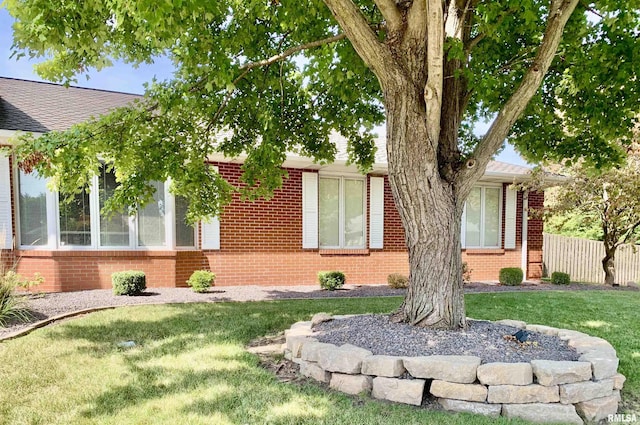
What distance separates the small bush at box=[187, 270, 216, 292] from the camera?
27.1 ft

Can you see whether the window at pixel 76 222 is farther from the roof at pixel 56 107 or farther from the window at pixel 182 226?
the window at pixel 182 226

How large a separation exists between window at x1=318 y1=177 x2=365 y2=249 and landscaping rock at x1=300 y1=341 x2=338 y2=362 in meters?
6.48

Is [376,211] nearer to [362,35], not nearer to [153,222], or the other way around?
[153,222]

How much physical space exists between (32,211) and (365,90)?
721 centimetres

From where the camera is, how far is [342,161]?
951 cm

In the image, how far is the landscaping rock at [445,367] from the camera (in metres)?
3.22

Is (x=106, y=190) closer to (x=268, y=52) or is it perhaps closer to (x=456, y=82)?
(x=268, y=52)

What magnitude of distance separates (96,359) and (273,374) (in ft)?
6.48

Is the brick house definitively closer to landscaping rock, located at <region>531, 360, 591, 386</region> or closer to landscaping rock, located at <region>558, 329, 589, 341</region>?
landscaping rock, located at <region>558, 329, 589, 341</region>

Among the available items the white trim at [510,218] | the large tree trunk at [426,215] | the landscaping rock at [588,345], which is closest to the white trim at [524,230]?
the white trim at [510,218]

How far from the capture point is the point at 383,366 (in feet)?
11.1

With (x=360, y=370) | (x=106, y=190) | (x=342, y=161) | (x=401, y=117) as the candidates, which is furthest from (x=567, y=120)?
(x=106, y=190)

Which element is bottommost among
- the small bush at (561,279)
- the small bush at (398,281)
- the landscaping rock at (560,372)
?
the small bush at (561,279)

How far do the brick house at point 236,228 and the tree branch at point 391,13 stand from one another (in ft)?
16.3
